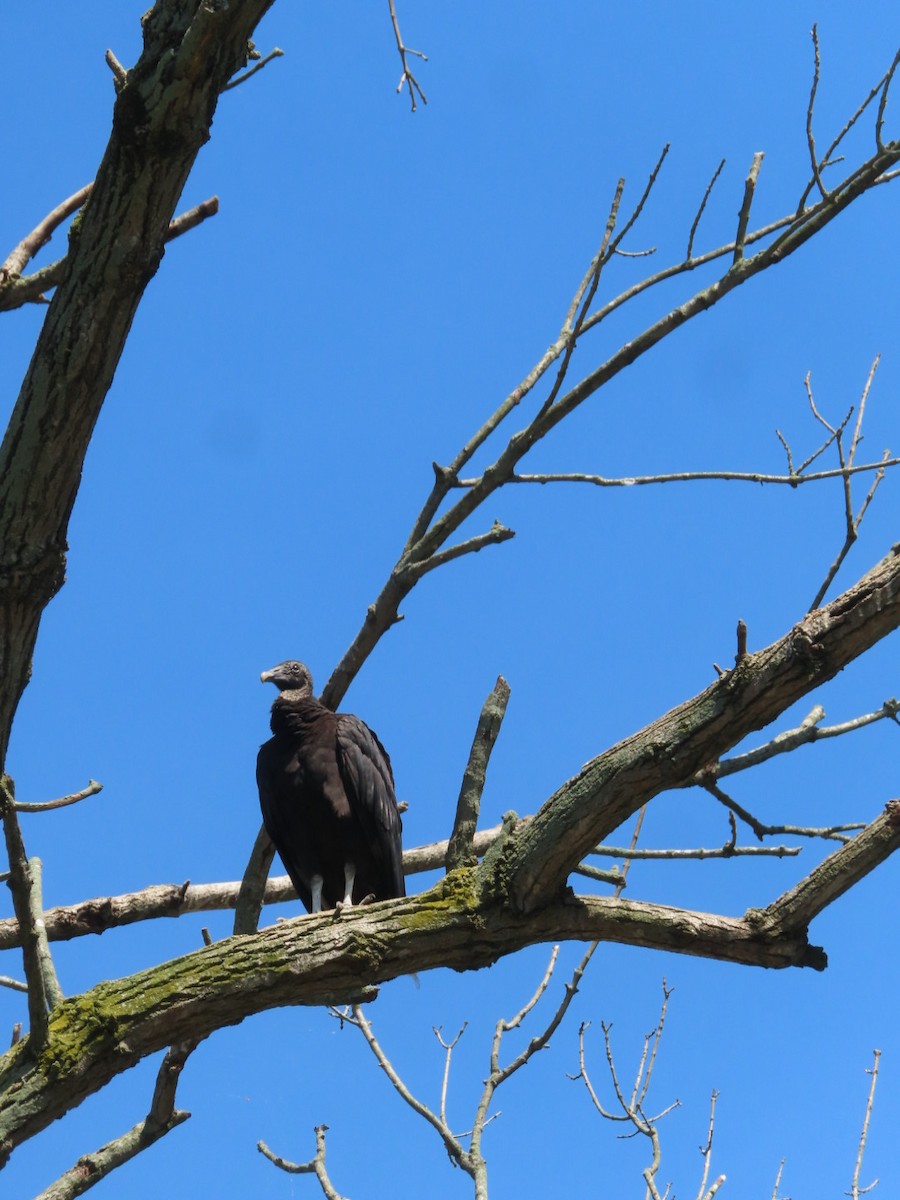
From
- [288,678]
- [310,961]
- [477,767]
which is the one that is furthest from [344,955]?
[288,678]

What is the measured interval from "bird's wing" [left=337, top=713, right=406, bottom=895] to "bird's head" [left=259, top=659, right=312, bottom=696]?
592mm

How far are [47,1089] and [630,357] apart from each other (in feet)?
7.78

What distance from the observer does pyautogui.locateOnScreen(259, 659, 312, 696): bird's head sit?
5207mm

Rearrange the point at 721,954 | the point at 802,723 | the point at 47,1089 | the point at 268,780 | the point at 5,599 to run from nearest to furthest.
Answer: the point at 5,599
the point at 47,1089
the point at 721,954
the point at 802,723
the point at 268,780

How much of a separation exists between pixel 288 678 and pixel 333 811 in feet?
2.95

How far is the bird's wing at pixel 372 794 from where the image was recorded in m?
4.45

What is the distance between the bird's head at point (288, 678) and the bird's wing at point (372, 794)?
592 millimetres

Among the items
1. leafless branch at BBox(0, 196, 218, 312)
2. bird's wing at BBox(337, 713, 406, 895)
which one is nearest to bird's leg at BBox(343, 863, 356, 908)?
bird's wing at BBox(337, 713, 406, 895)

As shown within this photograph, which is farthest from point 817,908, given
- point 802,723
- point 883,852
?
point 802,723

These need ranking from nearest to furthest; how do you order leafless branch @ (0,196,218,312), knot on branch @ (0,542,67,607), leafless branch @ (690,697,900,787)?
knot on branch @ (0,542,67,607), leafless branch @ (0,196,218,312), leafless branch @ (690,697,900,787)

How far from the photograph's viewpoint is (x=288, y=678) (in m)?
5.24

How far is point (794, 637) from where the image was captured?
2.35 meters

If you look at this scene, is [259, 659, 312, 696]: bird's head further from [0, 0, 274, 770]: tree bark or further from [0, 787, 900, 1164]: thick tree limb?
[0, 0, 274, 770]: tree bark

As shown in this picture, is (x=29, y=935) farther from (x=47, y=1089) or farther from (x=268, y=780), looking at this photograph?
(x=268, y=780)
